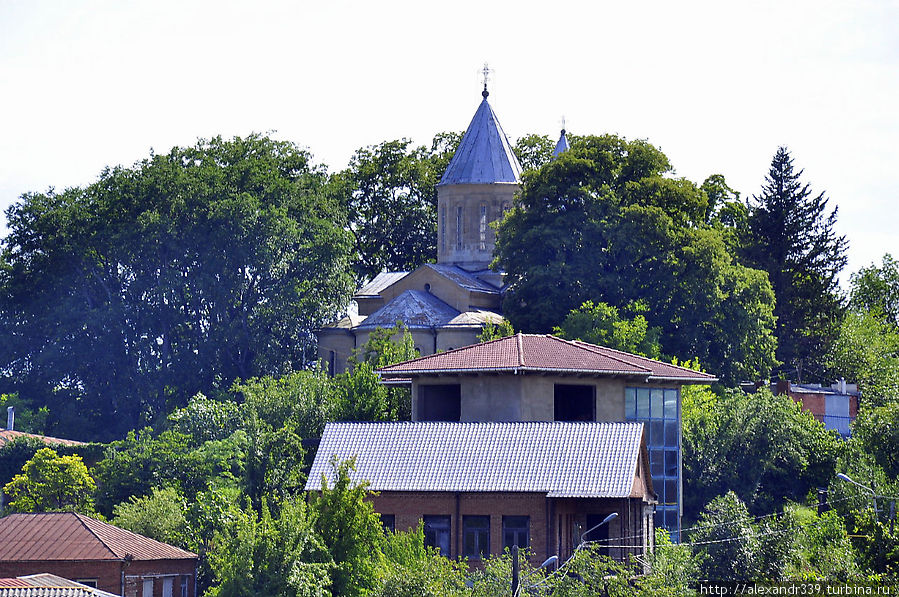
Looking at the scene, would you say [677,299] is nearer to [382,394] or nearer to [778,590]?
[382,394]

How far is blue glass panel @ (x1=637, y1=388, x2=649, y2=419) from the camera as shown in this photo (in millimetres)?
48969

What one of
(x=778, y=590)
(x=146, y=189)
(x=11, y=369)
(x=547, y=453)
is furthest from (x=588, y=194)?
(x=778, y=590)

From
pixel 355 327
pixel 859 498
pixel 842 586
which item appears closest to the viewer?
pixel 842 586

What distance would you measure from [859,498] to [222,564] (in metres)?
A: 20.6

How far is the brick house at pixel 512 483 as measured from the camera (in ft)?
136

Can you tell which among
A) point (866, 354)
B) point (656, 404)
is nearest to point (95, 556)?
point (656, 404)

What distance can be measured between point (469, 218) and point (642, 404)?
29106mm

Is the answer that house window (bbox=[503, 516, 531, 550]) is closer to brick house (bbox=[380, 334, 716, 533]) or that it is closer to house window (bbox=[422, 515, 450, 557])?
house window (bbox=[422, 515, 450, 557])

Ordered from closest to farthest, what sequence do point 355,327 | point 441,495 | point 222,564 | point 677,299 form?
point 222,564 → point 441,495 → point 677,299 → point 355,327

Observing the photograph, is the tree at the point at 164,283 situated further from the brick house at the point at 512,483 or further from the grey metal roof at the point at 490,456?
the brick house at the point at 512,483

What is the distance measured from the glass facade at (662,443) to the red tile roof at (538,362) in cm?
78

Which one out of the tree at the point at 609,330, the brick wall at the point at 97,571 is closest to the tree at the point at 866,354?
the tree at the point at 609,330

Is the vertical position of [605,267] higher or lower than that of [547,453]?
higher

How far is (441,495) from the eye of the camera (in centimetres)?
4256
